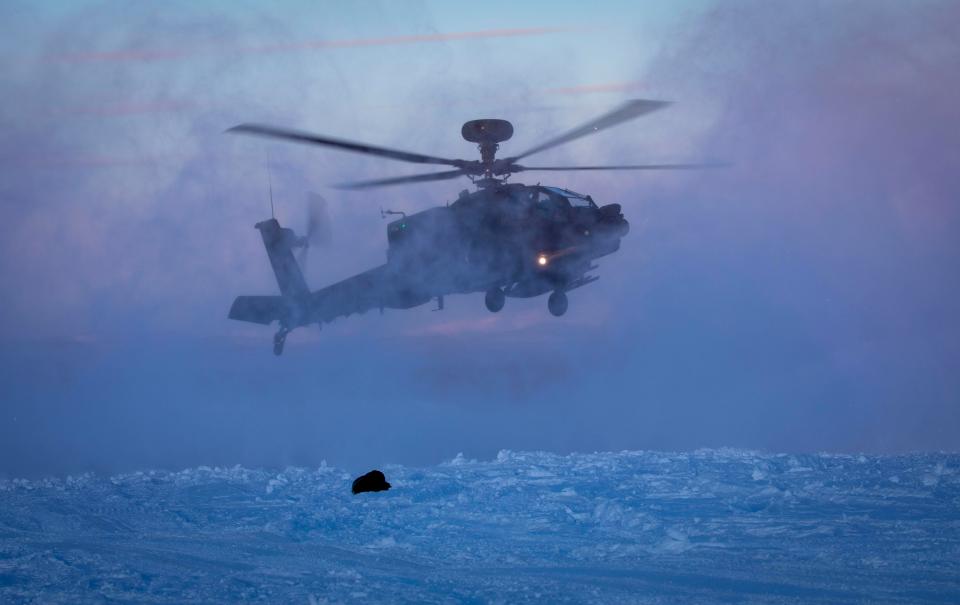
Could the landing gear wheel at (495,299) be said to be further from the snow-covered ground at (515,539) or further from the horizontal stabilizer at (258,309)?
the horizontal stabilizer at (258,309)

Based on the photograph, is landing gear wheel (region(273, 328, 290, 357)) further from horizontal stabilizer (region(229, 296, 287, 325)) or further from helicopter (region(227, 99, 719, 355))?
helicopter (region(227, 99, 719, 355))

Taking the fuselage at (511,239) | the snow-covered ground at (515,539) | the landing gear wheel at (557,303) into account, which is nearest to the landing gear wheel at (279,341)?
the snow-covered ground at (515,539)

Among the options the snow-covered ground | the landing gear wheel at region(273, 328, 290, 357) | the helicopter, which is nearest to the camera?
the snow-covered ground

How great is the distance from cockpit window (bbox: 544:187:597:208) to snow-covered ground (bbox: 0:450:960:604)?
20.2 ft

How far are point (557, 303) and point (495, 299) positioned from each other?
54.6 inches

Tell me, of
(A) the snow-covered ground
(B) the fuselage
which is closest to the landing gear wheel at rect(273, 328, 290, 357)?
(A) the snow-covered ground

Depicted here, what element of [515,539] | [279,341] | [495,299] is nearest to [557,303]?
[495,299]

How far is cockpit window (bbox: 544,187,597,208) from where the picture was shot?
15.8 m

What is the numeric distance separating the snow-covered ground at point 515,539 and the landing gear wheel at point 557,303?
398cm

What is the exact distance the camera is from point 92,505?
58.3 ft

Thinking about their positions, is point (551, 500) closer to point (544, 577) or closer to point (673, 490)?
point (673, 490)

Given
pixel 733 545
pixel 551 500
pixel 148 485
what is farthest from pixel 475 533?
pixel 148 485

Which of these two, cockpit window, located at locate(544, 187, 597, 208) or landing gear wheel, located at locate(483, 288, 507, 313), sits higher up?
cockpit window, located at locate(544, 187, 597, 208)

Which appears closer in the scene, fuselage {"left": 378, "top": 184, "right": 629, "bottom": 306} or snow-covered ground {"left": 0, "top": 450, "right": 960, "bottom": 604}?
snow-covered ground {"left": 0, "top": 450, "right": 960, "bottom": 604}
